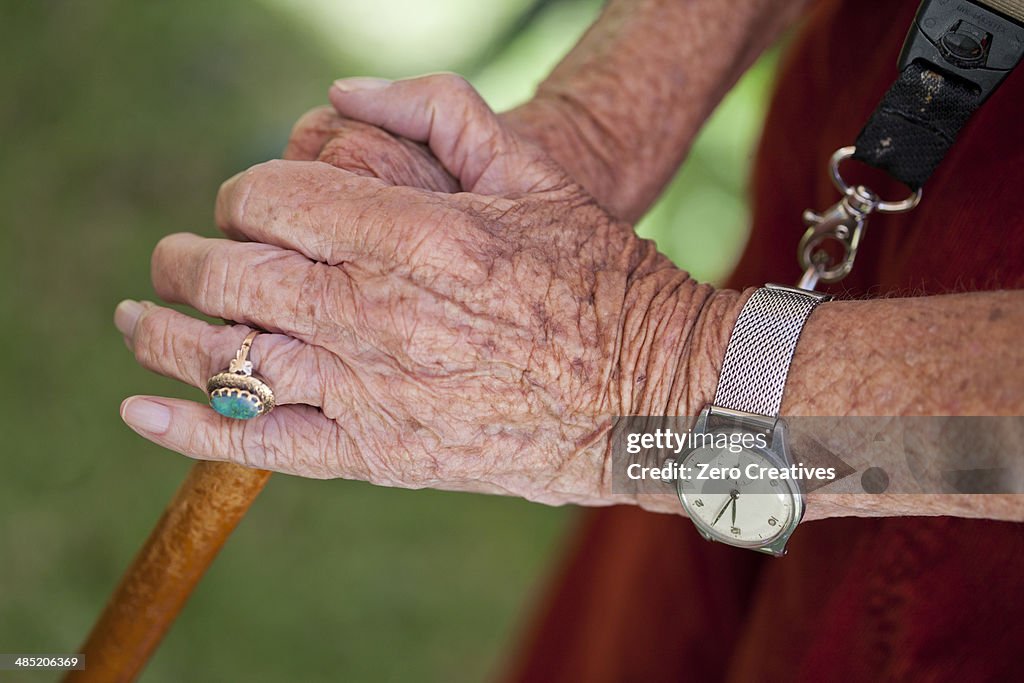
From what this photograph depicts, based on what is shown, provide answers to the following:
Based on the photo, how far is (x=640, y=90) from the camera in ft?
4.01

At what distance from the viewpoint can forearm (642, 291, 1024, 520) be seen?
70cm

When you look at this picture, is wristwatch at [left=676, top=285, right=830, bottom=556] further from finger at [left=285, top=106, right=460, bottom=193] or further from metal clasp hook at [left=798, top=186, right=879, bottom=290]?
finger at [left=285, top=106, right=460, bottom=193]

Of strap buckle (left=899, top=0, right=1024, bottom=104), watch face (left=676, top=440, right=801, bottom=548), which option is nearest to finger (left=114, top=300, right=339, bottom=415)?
watch face (left=676, top=440, right=801, bottom=548)

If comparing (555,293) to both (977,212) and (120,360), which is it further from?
(120,360)

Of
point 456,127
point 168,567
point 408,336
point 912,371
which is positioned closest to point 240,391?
point 408,336

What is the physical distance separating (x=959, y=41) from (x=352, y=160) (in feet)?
2.09

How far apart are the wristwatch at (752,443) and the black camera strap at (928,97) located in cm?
18

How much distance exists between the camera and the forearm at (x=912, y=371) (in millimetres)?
704

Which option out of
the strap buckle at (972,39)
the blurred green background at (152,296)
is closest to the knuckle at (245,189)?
the strap buckle at (972,39)

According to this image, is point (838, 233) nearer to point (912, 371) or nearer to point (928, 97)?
point (928, 97)

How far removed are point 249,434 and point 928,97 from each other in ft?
2.49

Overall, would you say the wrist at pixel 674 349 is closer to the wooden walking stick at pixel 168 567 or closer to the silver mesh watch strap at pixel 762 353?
the silver mesh watch strap at pixel 762 353

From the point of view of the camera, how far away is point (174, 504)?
951mm

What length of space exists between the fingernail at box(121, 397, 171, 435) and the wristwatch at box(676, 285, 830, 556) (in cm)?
50
